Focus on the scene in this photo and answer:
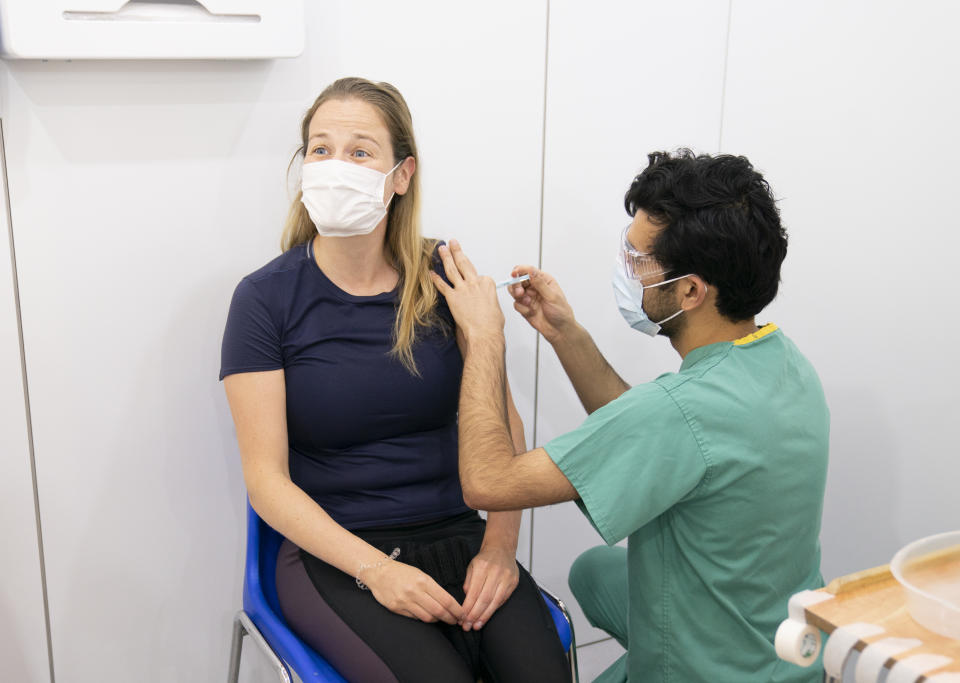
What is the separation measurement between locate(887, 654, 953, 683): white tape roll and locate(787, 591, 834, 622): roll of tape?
108 millimetres

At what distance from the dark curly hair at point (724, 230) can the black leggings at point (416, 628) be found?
1.94 ft

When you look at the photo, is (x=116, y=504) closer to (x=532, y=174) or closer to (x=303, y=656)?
(x=303, y=656)

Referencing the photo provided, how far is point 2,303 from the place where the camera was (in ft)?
5.27

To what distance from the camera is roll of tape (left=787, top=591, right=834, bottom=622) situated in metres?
1.03

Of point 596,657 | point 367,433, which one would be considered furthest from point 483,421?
point 596,657

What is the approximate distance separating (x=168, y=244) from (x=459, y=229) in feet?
1.92

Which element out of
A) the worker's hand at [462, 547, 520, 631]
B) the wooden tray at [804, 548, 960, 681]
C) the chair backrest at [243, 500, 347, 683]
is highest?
the wooden tray at [804, 548, 960, 681]

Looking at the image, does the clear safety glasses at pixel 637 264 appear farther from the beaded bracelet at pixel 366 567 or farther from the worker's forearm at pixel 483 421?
the beaded bracelet at pixel 366 567

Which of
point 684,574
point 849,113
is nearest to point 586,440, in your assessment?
point 684,574

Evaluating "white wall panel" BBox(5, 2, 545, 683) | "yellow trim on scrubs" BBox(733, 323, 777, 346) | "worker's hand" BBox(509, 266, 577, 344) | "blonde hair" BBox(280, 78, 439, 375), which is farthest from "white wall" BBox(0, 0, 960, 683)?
"yellow trim on scrubs" BBox(733, 323, 777, 346)

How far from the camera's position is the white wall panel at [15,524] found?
162 centimetres

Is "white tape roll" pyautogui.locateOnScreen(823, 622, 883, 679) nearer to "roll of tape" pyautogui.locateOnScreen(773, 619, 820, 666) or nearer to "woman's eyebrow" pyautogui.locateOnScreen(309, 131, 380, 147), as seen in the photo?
"roll of tape" pyautogui.locateOnScreen(773, 619, 820, 666)

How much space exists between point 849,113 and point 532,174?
0.85m

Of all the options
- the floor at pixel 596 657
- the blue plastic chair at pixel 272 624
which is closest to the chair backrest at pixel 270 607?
the blue plastic chair at pixel 272 624
